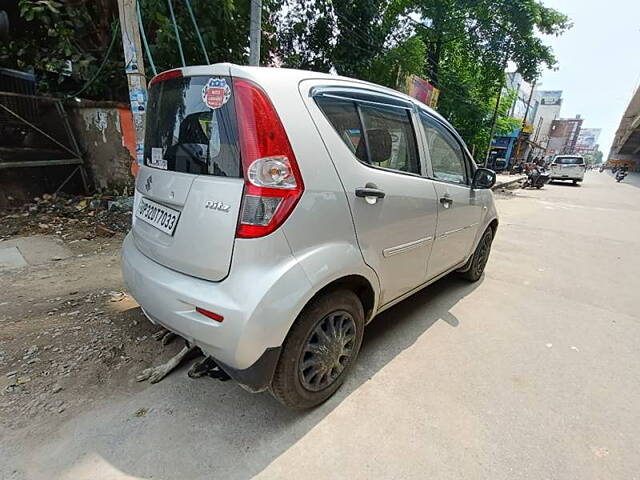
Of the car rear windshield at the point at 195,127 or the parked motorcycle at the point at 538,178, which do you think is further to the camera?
the parked motorcycle at the point at 538,178

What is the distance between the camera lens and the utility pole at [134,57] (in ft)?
11.7

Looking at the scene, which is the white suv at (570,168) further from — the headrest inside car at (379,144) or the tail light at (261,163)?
the tail light at (261,163)

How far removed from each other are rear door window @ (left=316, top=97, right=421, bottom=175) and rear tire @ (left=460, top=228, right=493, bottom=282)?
70.4 inches

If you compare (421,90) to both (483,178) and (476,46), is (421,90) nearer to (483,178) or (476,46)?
(476,46)

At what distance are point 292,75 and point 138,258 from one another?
51.9 inches

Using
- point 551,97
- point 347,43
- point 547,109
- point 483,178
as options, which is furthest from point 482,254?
point 551,97

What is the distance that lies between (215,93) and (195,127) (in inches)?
8.1

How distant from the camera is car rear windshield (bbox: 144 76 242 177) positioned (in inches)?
60.7

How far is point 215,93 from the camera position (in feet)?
5.21

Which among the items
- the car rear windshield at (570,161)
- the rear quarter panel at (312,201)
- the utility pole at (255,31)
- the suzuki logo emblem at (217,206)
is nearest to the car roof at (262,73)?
the rear quarter panel at (312,201)

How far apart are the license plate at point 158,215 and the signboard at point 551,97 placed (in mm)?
68545

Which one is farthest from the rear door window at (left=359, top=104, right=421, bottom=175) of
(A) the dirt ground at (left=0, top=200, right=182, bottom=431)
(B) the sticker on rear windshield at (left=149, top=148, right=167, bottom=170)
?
(A) the dirt ground at (left=0, top=200, right=182, bottom=431)

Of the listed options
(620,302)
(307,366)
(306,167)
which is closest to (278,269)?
(306,167)

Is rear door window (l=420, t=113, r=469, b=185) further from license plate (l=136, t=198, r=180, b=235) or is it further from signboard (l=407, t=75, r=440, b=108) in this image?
signboard (l=407, t=75, r=440, b=108)
